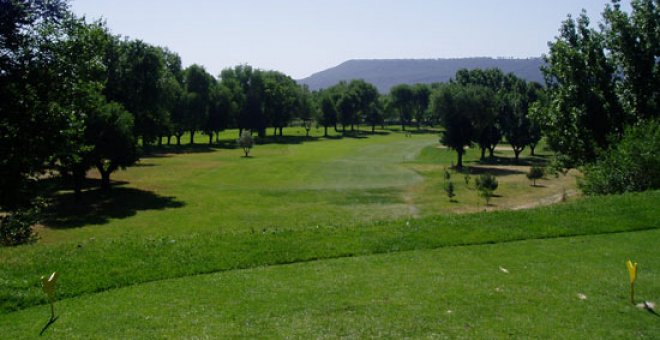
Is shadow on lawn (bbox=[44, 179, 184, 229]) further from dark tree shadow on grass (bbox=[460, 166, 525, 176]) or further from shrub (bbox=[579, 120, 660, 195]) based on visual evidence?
dark tree shadow on grass (bbox=[460, 166, 525, 176])

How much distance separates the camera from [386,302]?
9344mm

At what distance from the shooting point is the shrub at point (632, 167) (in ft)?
70.9

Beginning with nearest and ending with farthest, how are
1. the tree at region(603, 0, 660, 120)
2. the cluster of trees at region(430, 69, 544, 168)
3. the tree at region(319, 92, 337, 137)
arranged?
the tree at region(603, 0, 660, 120) → the cluster of trees at region(430, 69, 544, 168) → the tree at region(319, 92, 337, 137)

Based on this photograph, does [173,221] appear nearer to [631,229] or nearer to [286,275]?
[286,275]

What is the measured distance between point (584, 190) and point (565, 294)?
16936mm

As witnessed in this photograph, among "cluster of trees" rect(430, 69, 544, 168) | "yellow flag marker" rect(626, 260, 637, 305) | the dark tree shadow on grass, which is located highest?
"cluster of trees" rect(430, 69, 544, 168)

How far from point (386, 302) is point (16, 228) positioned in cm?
1413

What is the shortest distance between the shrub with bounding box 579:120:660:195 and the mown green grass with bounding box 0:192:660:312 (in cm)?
448

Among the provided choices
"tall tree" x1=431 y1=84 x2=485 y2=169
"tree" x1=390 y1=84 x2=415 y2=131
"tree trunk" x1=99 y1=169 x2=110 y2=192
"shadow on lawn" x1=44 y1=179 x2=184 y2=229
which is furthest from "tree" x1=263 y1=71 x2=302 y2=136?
"shadow on lawn" x1=44 y1=179 x2=184 y2=229

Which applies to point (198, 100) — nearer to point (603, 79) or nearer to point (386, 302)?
point (603, 79)

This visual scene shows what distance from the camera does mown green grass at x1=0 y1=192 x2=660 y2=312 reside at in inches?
448

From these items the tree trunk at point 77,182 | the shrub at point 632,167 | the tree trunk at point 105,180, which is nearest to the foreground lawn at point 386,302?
the shrub at point 632,167

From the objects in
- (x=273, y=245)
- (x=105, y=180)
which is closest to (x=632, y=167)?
(x=273, y=245)

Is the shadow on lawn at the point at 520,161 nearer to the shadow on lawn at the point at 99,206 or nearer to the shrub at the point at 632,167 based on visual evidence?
the shadow on lawn at the point at 99,206
